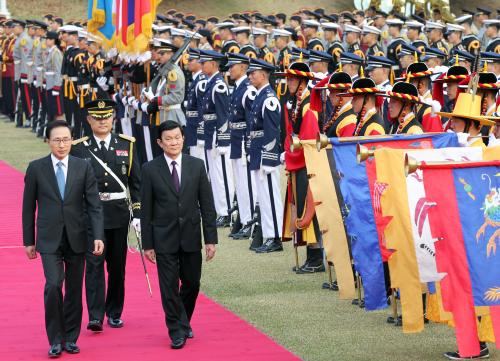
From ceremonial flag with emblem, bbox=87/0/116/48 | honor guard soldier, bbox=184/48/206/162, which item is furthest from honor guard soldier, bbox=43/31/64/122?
honor guard soldier, bbox=184/48/206/162

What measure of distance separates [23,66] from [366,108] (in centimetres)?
1746

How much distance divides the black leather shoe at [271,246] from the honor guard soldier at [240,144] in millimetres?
795

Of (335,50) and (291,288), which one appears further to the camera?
(335,50)

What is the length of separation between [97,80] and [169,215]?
1089 cm

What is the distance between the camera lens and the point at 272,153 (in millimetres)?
12758

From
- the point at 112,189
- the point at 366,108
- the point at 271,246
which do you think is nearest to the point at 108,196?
the point at 112,189

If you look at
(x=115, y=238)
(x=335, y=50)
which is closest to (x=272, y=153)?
(x=115, y=238)

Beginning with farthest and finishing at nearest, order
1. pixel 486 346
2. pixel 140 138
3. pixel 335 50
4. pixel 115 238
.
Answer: pixel 335 50, pixel 140 138, pixel 115 238, pixel 486 346

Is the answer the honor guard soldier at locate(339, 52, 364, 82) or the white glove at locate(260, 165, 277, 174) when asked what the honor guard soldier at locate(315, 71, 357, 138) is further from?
the honor guard soldier at locate(339, 52, 364, 82)

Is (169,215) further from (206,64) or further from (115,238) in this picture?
(206,64)

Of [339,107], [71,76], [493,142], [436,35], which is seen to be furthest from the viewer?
[71,76]

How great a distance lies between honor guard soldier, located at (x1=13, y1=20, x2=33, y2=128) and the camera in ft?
86.9

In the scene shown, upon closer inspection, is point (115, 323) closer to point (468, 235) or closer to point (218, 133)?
point (468, 235)

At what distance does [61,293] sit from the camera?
29.2 ft
